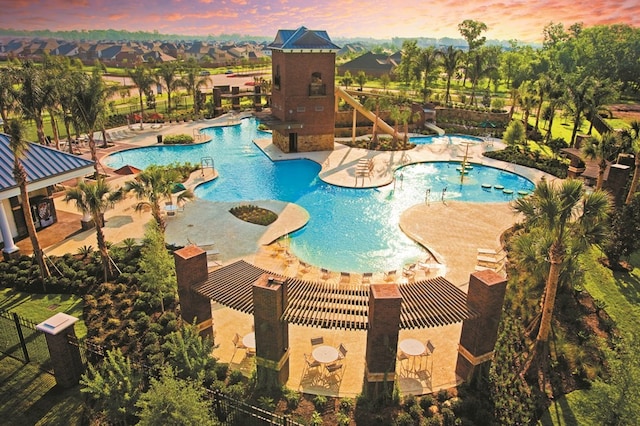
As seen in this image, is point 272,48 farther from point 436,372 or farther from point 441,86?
point 441,86

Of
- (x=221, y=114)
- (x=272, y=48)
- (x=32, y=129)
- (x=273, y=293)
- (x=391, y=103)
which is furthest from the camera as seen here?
(x=221, y=114)

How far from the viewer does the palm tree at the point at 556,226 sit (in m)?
12.8

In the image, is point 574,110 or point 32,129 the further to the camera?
point 32,129

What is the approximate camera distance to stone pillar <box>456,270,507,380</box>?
12.9 metres

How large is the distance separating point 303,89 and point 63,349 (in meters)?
31.3

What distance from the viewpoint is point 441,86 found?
91.1 m

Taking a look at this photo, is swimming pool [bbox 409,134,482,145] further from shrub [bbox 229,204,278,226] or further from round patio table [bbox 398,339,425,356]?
round patio table [bbox 398,339,425,356]

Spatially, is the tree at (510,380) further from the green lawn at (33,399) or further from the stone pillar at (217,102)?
the stone pillar at (217,102)

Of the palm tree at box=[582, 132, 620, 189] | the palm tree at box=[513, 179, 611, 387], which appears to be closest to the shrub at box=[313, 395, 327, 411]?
the palm tree at box=[513, 179, 611, 387]

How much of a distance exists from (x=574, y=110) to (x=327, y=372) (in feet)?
125

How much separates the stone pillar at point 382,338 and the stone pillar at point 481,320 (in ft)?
8.70

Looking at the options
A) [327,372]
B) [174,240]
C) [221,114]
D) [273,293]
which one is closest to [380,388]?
[327,372]

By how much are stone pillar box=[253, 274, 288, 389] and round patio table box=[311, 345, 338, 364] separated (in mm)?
1122

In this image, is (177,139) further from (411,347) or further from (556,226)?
(556,226)
